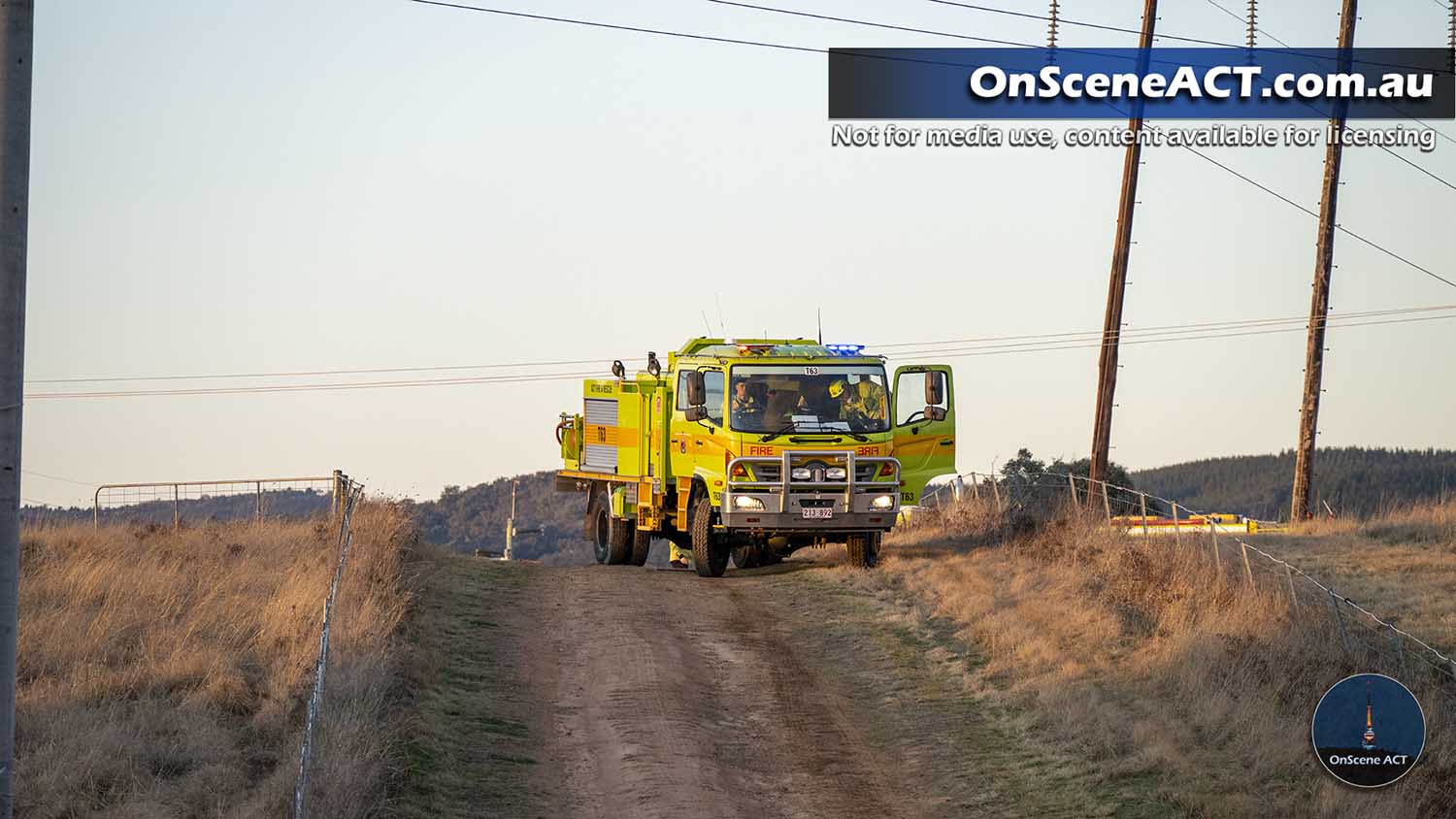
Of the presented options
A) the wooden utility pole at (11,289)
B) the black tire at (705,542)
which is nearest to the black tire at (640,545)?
the black tire at (705,542)

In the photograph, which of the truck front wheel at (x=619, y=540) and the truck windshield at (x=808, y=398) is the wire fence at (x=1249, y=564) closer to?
the truck windshield at (x=808, y=398)

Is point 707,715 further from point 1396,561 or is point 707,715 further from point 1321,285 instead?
point 1321,285

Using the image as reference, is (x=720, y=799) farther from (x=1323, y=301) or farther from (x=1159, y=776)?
(x=1323, y=301)

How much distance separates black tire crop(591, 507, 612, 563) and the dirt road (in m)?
6.38

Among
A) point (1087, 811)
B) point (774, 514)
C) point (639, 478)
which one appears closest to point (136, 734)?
point (1087, 811)

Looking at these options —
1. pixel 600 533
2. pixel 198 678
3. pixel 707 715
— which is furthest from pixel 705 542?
pixel 198 678

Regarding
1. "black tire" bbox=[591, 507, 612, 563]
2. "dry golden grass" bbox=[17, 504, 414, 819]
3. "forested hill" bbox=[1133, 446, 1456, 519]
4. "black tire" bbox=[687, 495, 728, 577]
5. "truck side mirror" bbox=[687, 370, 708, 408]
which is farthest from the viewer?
"forested hill" bbox=[1133, 446, 1456, 519]

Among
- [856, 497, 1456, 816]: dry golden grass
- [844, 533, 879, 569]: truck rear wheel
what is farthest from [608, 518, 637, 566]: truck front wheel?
[856, 497, 1456, 816]: dry golden grass

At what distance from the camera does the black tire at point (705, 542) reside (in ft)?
77.9

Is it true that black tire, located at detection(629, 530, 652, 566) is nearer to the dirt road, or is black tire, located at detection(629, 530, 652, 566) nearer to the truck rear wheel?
the truck rear wheel

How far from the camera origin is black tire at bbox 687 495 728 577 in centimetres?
2373

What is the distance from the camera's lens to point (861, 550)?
2423cm

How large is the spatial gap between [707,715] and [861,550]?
9482 mm

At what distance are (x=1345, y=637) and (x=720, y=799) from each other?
7.79 metres
